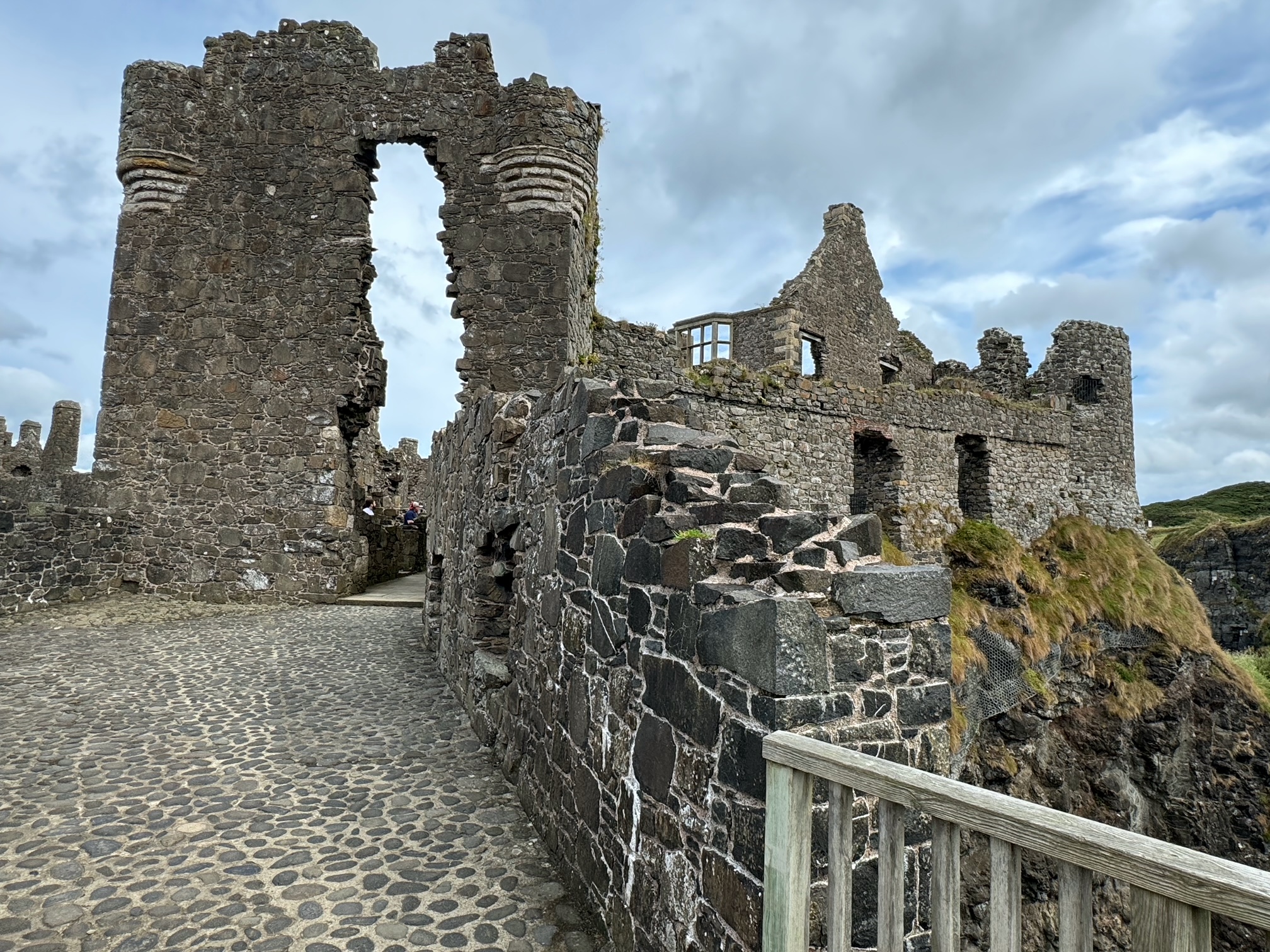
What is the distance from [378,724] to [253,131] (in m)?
12.4

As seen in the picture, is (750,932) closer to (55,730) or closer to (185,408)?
(55,730)

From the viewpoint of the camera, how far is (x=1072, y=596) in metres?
15.2

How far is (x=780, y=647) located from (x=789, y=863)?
71 centimetres

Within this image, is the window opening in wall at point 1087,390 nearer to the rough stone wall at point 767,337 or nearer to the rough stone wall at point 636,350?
the rough stone wall at point 767,337

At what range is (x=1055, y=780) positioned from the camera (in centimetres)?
1257

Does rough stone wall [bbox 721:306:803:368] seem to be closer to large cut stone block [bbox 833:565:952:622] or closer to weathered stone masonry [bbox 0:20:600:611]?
weathered stone masonry [bbox 0:20:600:611]

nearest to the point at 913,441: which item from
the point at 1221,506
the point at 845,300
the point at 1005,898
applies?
the point at 845,300

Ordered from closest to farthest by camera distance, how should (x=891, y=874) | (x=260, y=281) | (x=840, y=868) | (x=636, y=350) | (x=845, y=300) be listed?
(x=891, y=874)
(x=840, y=868)
(x=260, y=281)
(x=636, y=350)
(x=845, y=300)

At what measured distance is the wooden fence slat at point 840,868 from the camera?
7.48 ft

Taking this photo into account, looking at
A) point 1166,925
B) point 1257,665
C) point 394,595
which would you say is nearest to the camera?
point 1166,925

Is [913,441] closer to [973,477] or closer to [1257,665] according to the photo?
[973,477]

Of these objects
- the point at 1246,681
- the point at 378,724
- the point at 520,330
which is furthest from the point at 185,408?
the point at 1246,681

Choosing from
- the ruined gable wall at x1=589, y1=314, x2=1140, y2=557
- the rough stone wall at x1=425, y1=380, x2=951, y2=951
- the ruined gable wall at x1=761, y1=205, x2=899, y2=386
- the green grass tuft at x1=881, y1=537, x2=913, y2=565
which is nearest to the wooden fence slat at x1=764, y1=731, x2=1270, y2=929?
the rough stone wall at x1=425, y1=380, x2=951, y2=951

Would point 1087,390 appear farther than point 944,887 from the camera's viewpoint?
Yes
